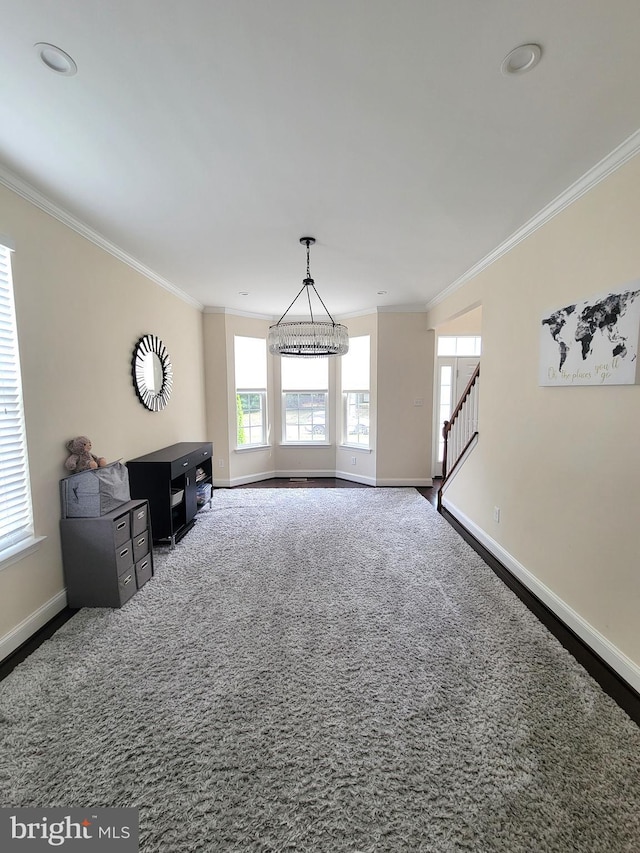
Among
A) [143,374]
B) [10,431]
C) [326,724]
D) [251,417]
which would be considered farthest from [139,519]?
[251,417]

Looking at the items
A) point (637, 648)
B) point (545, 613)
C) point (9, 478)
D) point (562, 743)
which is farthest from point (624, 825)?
point (9, 478)

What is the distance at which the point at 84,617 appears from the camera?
7.63 feet

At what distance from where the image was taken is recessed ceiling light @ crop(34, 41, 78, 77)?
1.27 meters

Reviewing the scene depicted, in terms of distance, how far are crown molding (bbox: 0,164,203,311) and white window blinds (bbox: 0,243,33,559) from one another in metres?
0.39

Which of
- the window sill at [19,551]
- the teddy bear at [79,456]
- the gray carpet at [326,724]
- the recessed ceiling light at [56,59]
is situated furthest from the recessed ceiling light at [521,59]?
the window sill at [19,551]

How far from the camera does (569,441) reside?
2.22 meters

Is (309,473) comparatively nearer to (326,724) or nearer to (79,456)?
(79,456)

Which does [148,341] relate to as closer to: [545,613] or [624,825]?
[545,613]

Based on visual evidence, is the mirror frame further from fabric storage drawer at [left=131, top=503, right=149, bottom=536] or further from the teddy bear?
fabric storage drawer at [left=131, top=503, right=149, bottom=536]

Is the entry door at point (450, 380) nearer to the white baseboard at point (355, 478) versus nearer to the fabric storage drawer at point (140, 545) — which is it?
the white baseboard at point (355, 478)

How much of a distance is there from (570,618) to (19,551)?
332 cm

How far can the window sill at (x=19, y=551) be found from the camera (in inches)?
77.2

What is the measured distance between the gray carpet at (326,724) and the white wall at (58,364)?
41cm

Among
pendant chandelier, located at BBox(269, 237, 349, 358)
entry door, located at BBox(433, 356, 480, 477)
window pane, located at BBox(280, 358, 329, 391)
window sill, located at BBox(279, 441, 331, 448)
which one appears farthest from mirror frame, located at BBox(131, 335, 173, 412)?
entry door, located at BBox(433, 356, 480, 477)
